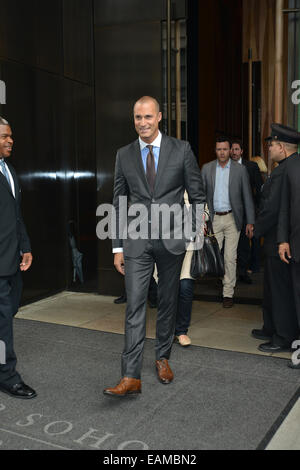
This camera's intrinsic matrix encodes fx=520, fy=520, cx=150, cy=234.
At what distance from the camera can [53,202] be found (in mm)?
6461

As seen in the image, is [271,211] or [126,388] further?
[271,211]

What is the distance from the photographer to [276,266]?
435cm

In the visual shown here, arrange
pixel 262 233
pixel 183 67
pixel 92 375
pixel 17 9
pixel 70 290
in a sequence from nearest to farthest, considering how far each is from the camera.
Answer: pixel 92 375, pixel 262 233, pixel 17 9, pixel 183 67, pixel 70 290

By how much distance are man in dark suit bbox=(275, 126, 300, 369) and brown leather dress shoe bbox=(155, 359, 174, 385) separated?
98 centimetres

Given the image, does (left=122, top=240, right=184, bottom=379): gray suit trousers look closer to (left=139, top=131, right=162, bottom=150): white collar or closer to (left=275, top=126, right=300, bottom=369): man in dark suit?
(left=139, top=131, right=162, bottom=150): white collar

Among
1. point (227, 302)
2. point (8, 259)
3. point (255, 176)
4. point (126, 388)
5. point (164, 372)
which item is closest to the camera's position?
point (126, 388)

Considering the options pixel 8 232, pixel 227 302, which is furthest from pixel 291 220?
pixel 8 232

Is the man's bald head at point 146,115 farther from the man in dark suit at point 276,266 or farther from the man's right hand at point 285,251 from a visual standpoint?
the man's right hand at point 285,251

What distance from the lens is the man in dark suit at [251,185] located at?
22.9ft

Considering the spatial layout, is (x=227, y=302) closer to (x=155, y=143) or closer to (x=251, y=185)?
(x=251, y=185)

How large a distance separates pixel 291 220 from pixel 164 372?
5.00 feet

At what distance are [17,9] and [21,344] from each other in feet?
12.0
